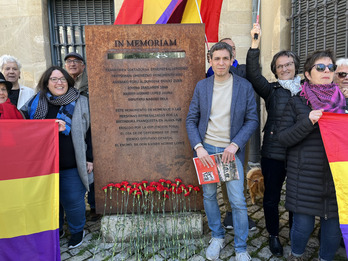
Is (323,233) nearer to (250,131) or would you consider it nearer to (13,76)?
(250,131)

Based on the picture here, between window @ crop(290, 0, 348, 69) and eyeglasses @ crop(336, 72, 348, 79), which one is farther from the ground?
window @ crop(290, 0, 348, 69)

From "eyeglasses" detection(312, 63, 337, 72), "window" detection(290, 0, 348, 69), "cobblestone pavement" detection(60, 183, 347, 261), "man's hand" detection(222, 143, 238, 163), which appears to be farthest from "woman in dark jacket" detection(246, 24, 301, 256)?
"window" detection(290, 0, 348, 69)

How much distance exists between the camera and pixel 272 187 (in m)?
2.69

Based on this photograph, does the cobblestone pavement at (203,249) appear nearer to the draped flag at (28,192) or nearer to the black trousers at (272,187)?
the black trousers at (272,187)

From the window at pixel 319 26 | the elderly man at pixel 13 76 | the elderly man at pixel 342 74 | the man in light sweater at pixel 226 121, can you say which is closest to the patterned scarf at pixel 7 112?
the elderly man at pixel 13 76

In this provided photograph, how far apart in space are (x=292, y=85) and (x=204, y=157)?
1.05 metres

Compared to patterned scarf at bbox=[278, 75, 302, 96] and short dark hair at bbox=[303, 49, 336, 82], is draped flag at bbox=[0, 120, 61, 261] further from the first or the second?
short dark hair at bbox=[303, 49, 336, 82]

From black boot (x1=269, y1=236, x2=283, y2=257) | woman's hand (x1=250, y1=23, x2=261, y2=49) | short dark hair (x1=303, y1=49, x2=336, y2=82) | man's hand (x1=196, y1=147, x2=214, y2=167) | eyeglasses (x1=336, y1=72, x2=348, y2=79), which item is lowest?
black boot (x1=269, y1=236, x2=283, y2=257)

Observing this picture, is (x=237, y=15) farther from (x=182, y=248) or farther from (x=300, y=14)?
(x=182, y=248)

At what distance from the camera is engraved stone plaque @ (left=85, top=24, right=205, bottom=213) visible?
9.39 ft

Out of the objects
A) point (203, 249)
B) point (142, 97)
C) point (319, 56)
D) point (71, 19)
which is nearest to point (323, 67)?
point (319, 56)

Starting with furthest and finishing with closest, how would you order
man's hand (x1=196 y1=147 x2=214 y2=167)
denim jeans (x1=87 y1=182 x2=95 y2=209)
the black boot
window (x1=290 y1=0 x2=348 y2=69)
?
window (x1=290 y1=0 x2=348 y2=69) < denim jeans (x1=87 y1=182 x2=95 y2=209) < the black boot < man's hand (x1=196 y1=147 x2=214 y2=167)

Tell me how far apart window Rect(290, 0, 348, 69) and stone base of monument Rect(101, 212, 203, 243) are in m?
3.41

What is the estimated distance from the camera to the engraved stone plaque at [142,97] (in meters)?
2.86
